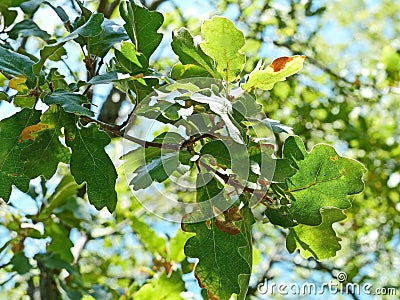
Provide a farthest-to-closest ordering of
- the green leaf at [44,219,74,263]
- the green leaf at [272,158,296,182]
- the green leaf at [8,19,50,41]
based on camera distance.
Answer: the green leaf at [44,219,74,263]
the green leaf at [8,19,50,41]
the green leaf at [272,158,296,182]

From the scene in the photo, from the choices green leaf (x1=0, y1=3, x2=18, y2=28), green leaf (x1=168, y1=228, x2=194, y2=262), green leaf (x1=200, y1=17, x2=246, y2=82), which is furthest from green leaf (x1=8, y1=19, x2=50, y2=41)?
green leaf (x1=168, y1=228, x2=194, y2=262)

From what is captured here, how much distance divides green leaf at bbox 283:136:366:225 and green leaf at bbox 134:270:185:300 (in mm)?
731

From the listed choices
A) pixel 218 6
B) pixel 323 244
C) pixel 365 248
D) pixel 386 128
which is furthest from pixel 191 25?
pixel 323 244

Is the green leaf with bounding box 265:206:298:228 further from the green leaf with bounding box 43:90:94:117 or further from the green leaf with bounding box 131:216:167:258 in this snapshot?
the green leaf with bounding box 131:216:167:258

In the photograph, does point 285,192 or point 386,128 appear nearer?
point 285,192

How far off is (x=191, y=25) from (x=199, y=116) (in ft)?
5.72

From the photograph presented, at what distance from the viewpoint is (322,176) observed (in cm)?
80

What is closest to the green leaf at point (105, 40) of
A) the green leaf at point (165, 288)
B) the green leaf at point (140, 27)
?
the green leaf at point (140, 27)

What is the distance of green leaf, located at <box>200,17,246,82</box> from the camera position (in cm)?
76

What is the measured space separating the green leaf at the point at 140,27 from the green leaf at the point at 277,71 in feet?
0.57

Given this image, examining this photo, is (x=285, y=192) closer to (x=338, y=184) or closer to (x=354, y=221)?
(x=338, y=184)

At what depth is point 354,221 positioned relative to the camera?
8.62 feet

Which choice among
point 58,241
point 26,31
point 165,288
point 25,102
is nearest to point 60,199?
point 58,241

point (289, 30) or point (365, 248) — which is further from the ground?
point (289, 30)
